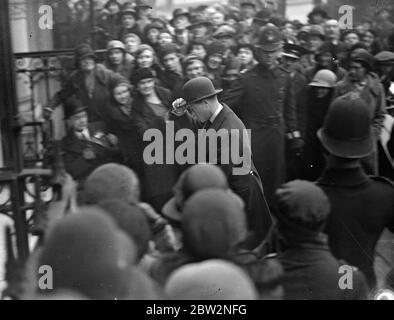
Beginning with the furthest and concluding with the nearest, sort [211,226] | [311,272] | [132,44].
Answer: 1. [132,44]
2. [311,272]
3. [211,226]

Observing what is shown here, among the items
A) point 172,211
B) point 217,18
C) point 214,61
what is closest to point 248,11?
point 217,18

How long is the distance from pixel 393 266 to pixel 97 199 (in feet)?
3.98

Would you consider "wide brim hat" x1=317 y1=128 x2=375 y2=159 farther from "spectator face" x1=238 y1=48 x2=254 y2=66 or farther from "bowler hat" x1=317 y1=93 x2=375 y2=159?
"spectator face" x1=238 y1=48 x2=254 y2=66

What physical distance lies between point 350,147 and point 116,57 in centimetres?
96

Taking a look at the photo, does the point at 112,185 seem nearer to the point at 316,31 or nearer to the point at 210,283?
the point at 210,283

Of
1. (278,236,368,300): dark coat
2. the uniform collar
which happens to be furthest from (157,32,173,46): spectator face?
(278,236,368,300): dark coat

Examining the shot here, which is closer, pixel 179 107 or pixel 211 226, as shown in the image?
pixel 211 226

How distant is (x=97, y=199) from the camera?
8.87 ft

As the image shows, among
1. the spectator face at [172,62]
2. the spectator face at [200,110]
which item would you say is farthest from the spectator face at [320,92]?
the spectator face at [172,62]

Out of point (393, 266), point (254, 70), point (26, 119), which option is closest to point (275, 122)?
point (254, 70)

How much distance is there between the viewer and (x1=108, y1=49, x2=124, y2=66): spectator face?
2.76 metres

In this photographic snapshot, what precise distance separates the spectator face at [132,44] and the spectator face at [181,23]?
0.53 feet

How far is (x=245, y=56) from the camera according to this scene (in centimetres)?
285

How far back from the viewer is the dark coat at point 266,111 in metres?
2.83
